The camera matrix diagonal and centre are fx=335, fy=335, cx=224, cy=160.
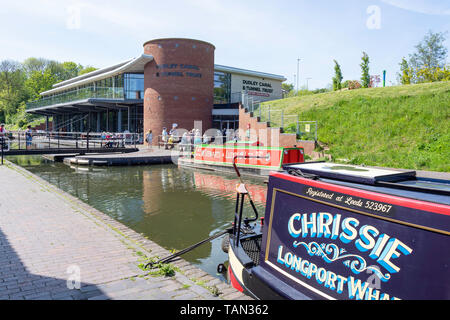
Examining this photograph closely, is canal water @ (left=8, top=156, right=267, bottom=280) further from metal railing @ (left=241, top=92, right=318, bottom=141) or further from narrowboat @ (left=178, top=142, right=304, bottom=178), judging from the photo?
metal railing @ (left=241, top=92, right=318, bottom=141)

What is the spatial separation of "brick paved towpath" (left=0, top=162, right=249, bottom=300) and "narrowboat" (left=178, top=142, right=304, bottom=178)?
872 cm

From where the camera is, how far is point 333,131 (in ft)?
69.9

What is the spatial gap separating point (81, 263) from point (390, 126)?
19272mm

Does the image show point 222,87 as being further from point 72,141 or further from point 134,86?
point 72,141

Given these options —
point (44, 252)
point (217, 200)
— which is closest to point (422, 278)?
point (44, 252)

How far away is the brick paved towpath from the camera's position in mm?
3799

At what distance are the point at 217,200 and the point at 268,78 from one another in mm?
35671

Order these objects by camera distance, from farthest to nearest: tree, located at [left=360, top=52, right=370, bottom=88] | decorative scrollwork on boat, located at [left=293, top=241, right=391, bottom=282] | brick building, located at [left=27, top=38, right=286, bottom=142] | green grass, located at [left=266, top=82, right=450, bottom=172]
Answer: brick building, located at [left=27, top=38, right=286, bottom=142], tree, located at [left=360, top=52, right=370, bottom=88], green grass, located at [left=266, top=82, right=450, bottom=172], decorative scrollwork on boat, located at [left=293, top=241, right=391, bottom=282]

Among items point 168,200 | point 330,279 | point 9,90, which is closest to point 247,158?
point 168,200

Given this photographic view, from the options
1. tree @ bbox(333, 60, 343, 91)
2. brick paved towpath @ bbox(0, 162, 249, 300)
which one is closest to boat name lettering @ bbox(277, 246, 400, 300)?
brick paved towpath @ bbox(0, 162, 249, 300)

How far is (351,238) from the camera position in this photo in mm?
2889

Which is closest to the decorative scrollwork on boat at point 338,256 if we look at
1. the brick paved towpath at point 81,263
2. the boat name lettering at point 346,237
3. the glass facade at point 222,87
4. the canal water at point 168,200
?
the boat name lettering at point 346,237
